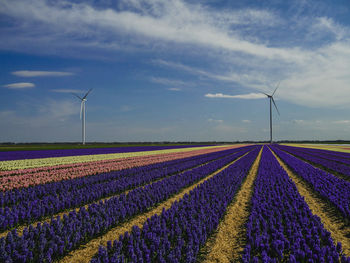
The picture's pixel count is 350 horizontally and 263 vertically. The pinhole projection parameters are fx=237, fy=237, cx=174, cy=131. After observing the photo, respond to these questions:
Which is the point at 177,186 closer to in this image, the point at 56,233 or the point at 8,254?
the point at 56,233

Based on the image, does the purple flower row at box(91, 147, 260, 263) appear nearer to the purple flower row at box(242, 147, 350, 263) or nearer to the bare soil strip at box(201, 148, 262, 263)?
the bare soil strip at box(201, 148, 262, 263)

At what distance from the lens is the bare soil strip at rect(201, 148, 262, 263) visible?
6.48m

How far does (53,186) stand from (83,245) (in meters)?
8.10

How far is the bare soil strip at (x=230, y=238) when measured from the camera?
648 cm

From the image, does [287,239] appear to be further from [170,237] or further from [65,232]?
[65,232]

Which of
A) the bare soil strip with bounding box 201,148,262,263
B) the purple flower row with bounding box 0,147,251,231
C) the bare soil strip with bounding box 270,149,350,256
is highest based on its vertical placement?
the purple flower row with bounding box 0,147,251,231

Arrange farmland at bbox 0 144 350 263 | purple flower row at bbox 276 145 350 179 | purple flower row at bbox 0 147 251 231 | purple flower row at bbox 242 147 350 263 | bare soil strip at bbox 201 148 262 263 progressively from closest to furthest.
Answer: purple flower row at bbox 242 147 350 263
farmland at bbox 0 144 350 263
bare soil strip at bbox 201 148 262 263
purple flower row at bbox 0 147 251 231
purple flower row at bbox 276 145 350 179

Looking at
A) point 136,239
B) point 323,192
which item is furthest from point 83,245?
point 323,192

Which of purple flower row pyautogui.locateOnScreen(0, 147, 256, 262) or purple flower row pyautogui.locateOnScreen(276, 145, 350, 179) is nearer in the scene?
purple flower row pyautogui.locateOnScreen(0, 147, 256, 262)

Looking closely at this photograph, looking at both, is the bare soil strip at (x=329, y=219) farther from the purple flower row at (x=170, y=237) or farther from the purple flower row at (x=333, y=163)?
the purple flower row at (x=333, y=163)

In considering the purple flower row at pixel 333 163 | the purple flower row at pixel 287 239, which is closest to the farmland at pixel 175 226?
the purple flower row at pixel 287 239

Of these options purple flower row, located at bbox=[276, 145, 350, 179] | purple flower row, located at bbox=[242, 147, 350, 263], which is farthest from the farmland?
purple flower row, located at bbox=[276, 145, 350, 179]

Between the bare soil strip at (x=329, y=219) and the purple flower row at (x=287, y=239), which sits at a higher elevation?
the purple flower row at (x=287, y=239)

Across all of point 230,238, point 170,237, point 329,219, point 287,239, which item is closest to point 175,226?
point 170,237
